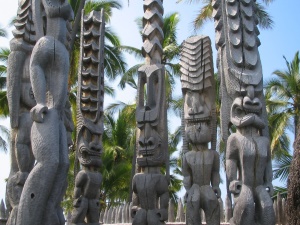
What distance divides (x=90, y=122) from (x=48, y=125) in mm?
3805

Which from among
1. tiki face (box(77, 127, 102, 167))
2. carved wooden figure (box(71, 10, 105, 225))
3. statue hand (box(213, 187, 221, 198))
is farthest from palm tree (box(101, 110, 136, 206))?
statue hand (box(213, 187, 221, 198))

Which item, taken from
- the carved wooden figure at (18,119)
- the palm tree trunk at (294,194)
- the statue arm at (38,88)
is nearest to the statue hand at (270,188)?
the palm tree trunk at (294,194)

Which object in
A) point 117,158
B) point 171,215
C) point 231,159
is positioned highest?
point 117,158

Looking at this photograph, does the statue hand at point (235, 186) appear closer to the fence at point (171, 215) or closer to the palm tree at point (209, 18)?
the fence at point (171, 215)

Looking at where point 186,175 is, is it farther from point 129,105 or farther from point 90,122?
point 129,105

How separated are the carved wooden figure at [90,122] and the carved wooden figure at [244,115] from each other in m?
3.04

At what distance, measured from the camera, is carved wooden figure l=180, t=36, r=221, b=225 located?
6.61 metres

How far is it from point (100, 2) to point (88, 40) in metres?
12.5

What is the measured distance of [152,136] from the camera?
25.2 ft

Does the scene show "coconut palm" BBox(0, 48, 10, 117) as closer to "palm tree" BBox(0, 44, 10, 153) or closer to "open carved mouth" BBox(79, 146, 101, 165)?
"palm tree" BBox(0, 44, 10, 153)

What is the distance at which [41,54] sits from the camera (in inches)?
216

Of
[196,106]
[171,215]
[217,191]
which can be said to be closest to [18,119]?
[196,106]

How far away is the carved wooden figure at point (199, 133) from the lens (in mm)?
6605

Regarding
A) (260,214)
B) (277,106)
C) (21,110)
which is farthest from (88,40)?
(277,106)
